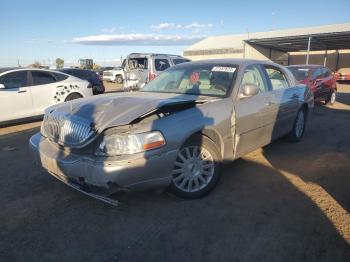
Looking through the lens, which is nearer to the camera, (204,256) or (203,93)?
(204,256)

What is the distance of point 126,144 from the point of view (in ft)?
10.8

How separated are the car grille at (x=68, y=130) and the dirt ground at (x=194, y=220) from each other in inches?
29.8

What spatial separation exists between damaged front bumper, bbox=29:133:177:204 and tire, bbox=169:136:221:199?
0.22 metres

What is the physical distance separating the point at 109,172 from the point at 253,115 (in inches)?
90.6

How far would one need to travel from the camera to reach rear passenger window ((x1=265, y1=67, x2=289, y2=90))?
17.8ft

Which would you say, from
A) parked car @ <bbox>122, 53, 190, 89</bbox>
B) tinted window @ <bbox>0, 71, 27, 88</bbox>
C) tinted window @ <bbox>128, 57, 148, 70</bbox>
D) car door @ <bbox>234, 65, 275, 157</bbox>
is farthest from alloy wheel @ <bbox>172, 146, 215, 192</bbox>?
tinted window @ <bbox>128, 57, 148, 70</bbox>

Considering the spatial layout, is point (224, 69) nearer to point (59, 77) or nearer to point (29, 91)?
point (29, 91)

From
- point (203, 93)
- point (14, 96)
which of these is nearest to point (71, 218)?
point (203, 93)

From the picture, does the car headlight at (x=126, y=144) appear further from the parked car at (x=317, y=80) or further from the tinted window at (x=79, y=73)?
the tinted window at (x=79, y=73)

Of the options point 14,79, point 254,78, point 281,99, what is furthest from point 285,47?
point 254,78

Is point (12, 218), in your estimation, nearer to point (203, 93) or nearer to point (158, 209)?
point (158, 209)

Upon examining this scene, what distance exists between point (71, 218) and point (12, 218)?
63cm

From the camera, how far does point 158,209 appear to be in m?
3.66

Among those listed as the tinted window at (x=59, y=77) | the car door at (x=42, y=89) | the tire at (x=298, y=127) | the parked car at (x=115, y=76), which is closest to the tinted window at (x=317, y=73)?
the tire at (x=298, y=127)
